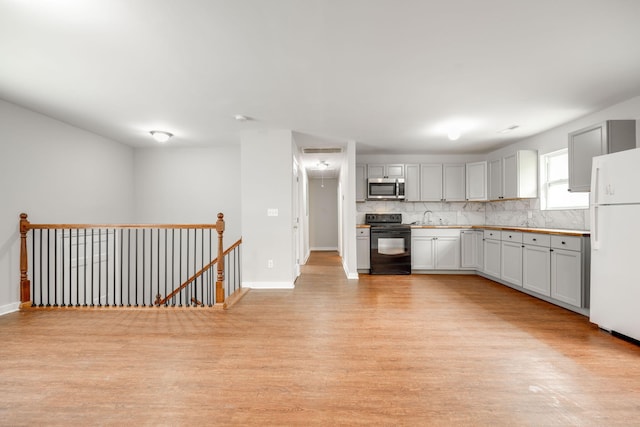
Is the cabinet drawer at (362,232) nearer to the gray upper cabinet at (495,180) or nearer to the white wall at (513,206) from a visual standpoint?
the white wall at (513,206)

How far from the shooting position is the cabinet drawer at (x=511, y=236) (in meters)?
4.52

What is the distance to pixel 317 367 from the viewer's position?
2.26 metres

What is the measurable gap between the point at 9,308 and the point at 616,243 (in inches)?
259

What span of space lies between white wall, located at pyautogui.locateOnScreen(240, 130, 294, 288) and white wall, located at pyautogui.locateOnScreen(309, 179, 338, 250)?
5.28 metres

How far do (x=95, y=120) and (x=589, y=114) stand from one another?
663 centimetres

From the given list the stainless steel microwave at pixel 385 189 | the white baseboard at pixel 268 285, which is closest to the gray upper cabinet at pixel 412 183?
the stainless steel microwave at pixel 385 189

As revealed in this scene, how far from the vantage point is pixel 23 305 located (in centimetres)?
373

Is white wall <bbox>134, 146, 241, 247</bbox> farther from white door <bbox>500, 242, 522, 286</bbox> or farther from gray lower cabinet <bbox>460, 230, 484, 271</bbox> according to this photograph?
Answer: white door <bbox>500, 242, 522, 286</bbox>

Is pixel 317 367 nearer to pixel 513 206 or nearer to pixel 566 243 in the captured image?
pixel 566 243

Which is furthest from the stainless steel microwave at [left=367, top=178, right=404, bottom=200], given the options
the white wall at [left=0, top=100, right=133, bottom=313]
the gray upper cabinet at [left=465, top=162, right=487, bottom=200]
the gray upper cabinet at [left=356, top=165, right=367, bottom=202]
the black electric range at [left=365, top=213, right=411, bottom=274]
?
the white wall at [left=0, top=100, right=133, bottom=313]

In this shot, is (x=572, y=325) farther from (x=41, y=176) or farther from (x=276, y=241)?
(x=41, y=176)

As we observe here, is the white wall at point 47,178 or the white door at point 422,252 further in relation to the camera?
the white door at point 422,252

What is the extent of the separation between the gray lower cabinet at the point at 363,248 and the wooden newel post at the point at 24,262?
487 cm

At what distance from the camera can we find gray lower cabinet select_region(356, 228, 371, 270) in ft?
19.5
